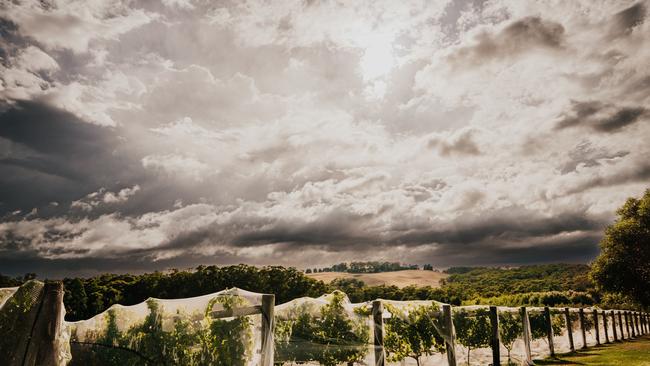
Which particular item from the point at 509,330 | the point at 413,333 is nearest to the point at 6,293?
the point at 413,333

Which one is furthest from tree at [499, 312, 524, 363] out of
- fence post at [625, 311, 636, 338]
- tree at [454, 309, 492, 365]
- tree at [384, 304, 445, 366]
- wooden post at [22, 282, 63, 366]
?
fence post at [625, 311, 636, 338]

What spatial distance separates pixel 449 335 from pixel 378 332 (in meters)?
2.63

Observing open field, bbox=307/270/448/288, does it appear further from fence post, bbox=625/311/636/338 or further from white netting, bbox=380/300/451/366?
white netting, bbox=380/300/451/366

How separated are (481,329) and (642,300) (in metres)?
31.7

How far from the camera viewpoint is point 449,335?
10234 mm

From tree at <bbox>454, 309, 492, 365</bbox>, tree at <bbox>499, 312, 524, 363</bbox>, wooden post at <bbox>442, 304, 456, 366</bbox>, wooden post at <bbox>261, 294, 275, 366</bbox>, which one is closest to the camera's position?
wooden post at <bbox>261, 294, 275, 366</bbox>

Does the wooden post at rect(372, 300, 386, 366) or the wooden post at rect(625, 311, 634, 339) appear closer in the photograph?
the wooden post at rect(372, 300, 386, 366)

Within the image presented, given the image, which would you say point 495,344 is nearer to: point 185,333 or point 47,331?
point 185,333

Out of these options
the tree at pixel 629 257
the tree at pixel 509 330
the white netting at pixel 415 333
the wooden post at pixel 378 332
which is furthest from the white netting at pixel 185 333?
the tree at pixel 629 257

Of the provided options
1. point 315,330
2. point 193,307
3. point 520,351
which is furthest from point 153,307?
point 520,351

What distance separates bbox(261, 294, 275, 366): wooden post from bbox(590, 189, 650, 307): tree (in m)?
39.2

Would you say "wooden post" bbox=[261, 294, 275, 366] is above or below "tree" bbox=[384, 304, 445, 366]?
above

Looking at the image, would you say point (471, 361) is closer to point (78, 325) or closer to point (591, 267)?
point (78, 325)

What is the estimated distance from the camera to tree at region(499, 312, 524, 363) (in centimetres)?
1514
